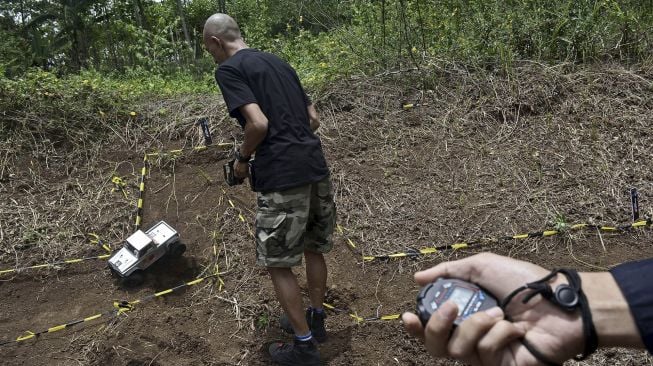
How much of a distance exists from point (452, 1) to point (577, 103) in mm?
1765

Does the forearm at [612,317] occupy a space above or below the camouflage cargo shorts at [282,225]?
above

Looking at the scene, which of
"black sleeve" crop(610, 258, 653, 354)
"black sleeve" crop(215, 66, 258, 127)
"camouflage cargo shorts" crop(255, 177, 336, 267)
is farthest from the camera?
"camouflage cargo shorts" crop(255, 177, 336, 267)

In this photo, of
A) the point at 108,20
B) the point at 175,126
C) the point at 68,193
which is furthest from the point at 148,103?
the point at 108,20

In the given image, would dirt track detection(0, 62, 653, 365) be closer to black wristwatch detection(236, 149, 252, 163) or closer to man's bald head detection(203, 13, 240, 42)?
black wristwatch detection(236, 149, 252, 163)

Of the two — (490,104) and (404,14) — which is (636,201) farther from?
(404,14)

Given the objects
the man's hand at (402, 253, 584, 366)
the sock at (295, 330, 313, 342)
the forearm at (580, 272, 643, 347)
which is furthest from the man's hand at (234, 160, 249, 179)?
the forearm at (580, 272, 643, 347)

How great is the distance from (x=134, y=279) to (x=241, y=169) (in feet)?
4.93

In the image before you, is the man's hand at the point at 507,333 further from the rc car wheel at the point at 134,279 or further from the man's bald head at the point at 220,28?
the rc car wheel at the point at 134,279

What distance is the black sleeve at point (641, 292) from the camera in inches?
46.9

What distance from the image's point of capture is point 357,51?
5961mm

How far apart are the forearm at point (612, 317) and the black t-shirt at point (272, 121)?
5.94ft

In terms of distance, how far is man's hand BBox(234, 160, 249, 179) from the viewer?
10.0 feet

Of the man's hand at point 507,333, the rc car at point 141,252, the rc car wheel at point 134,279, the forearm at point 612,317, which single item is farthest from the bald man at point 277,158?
the forearm at point 612,317

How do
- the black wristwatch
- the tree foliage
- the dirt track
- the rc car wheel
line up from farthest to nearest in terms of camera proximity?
the tree foliage
the rc car wheel
the dirt track
the black wristwatch
